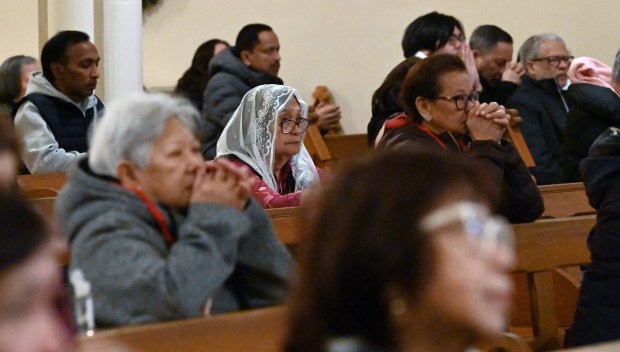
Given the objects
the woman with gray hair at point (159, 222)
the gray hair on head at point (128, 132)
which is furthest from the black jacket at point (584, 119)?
the gray hair on head at point (128, 132)

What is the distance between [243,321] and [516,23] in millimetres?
7739

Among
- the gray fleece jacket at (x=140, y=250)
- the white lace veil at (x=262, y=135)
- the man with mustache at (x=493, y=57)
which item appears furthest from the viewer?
the man with mustache at (x=493, y=57)

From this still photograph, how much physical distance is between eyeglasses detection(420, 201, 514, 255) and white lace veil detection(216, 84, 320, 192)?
116 inches

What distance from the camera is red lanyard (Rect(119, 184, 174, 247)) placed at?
2852 mm

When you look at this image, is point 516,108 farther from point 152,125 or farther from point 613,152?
point 152,125

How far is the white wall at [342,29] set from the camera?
32.1 feet

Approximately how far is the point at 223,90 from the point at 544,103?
7.13 ft

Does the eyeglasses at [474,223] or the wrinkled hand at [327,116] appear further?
the wrinkled hand at [327,116]

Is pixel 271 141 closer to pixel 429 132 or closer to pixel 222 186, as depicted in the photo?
pixel 429 132

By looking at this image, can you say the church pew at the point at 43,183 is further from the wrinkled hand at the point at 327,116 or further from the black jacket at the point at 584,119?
the wrinkled hand at the point at 327,116

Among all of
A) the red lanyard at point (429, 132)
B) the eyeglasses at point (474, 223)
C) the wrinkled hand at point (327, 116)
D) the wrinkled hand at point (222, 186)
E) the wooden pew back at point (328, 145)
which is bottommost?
the wooden pew back at point (328, 145)

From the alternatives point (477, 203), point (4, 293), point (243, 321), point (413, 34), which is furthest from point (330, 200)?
point (413, 34)

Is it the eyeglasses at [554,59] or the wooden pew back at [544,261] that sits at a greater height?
the eyeglasses at [554,59]

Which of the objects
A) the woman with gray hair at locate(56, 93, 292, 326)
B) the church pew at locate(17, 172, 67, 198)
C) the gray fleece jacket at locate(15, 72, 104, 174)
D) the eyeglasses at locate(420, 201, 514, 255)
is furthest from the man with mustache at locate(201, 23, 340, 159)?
the eyeglasses at locate(420, 201, 514, 255)
